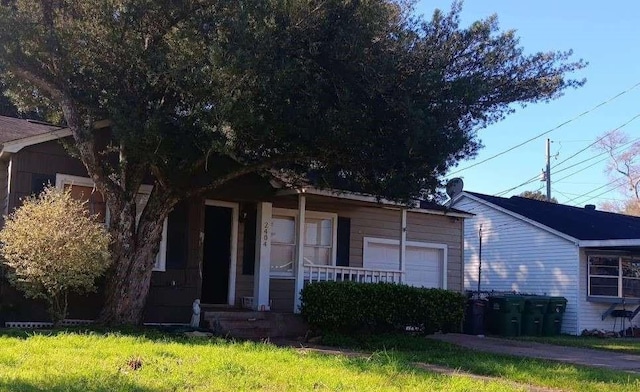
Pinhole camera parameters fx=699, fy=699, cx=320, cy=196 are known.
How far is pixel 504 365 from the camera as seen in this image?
9859 millimetres

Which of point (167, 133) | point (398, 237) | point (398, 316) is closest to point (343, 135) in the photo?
point (167, 133)

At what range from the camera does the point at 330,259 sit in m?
16.7

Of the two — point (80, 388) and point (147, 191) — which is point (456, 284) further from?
point (80, 388)

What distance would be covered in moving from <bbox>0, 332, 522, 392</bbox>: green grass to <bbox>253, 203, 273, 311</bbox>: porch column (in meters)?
4.57

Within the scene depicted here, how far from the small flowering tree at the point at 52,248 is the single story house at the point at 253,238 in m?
0.93

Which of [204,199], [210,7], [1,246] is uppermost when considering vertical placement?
[210,7]

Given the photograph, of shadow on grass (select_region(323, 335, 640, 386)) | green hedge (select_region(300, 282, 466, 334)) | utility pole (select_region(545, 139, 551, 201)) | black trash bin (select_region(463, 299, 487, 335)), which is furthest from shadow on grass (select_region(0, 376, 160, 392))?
utility pole (select_region(545, 139, 551, 201))

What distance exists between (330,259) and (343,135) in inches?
246

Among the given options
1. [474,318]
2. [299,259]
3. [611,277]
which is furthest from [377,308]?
[611,277]

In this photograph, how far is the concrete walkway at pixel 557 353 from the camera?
11719 millimetres

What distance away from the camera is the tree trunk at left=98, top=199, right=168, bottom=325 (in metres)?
12.0

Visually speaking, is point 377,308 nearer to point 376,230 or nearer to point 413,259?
point 376,230

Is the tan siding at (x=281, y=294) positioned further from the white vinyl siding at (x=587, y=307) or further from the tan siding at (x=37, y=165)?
the white vinyl siding at (x=587, y=307)

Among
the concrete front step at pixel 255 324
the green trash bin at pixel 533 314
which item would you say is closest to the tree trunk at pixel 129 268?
the concrete front step at pixel 255 324
